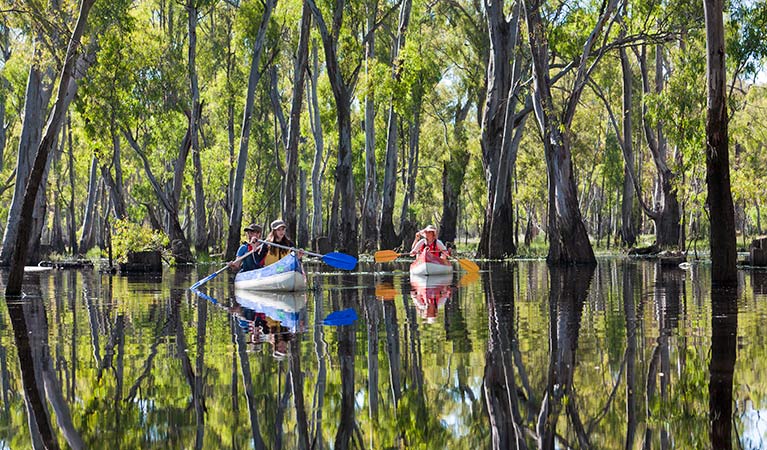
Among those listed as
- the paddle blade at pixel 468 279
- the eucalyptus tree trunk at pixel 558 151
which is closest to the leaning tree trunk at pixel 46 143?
the paddle blade at pixel 468 279

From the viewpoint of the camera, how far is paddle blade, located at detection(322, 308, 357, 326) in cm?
1201

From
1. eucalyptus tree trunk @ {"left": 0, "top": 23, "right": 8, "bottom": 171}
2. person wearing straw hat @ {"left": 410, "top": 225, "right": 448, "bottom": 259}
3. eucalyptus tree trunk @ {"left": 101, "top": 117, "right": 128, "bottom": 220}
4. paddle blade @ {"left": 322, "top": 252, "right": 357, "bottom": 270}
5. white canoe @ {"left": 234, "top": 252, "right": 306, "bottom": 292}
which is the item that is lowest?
white canoe @ {"left": 234, "top": 252, "right": 306, "bottom": 292}

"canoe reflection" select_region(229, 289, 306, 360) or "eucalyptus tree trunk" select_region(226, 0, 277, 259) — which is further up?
"eucalyptus tree trunk" select_region(226, 0, 277, 259)

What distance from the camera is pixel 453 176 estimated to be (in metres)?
53.1

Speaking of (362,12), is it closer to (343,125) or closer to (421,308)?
(343,125)

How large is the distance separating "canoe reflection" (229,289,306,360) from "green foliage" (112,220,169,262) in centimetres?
1084

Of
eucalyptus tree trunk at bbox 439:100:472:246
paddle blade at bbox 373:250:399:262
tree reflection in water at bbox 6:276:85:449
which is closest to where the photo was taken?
tree reflection in water at bbox 6:276:85:449

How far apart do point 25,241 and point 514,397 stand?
38.5ft

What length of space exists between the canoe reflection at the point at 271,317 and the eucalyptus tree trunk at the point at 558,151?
475 inches

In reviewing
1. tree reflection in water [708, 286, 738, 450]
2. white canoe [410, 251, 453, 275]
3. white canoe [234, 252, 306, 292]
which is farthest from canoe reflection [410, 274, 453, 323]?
tree reflection in water [708, 286, 738, 450]

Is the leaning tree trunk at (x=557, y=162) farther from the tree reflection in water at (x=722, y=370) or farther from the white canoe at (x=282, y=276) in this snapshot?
the tree reflection in water at (x=722, y=370)

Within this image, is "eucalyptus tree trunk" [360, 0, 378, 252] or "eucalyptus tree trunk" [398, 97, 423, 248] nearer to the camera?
"eucalyptus tree trunk" [360, 0, 378, 252]

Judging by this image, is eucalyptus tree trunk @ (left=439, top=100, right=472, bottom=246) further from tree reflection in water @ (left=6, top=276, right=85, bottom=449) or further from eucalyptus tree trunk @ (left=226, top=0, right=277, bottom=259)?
tree reflection in water @ (left=6, top=276, right=85, bottom=449)

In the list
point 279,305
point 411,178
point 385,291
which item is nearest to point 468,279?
point 385,291
